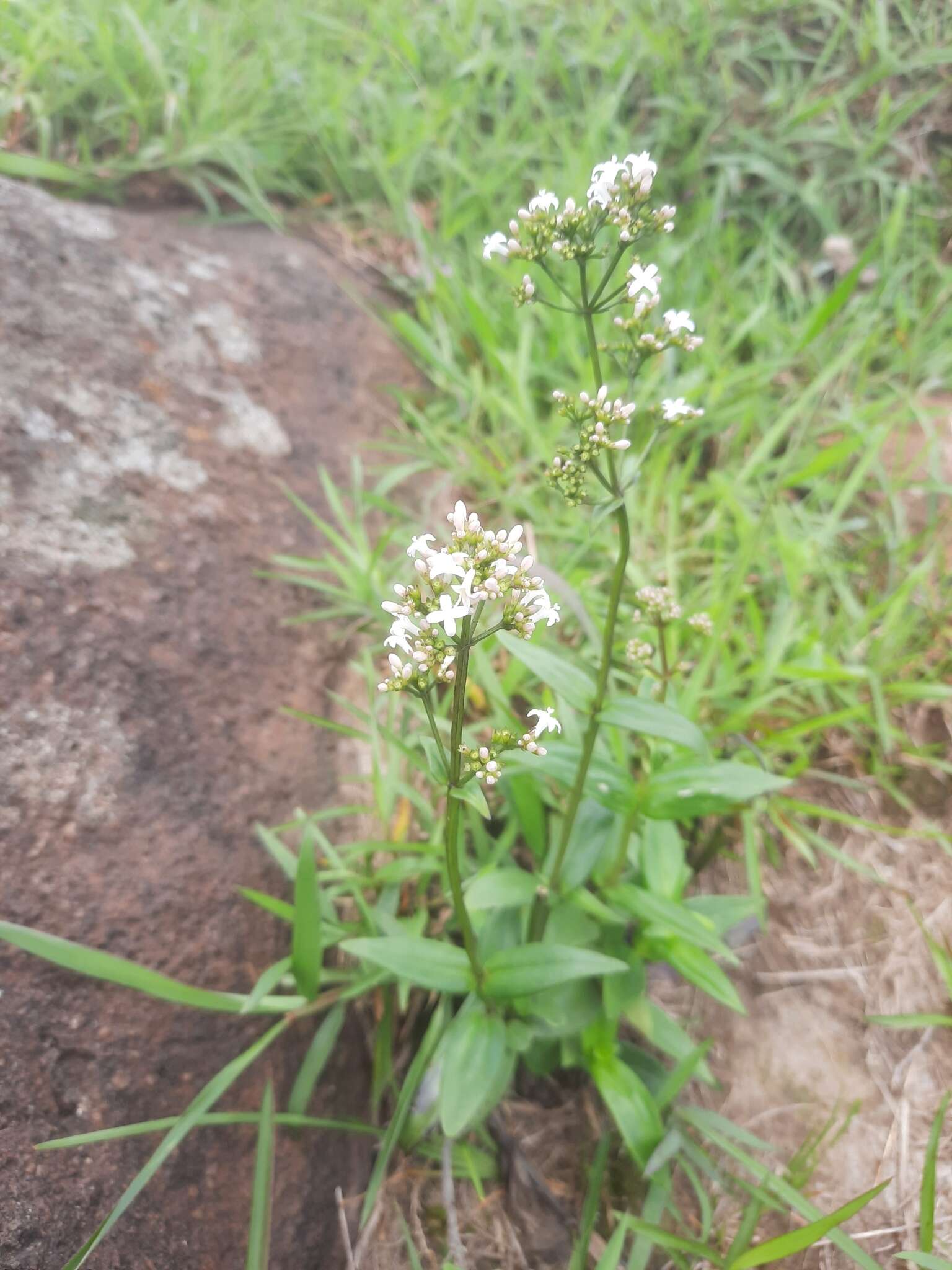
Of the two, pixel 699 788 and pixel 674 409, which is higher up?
pixel 674 409

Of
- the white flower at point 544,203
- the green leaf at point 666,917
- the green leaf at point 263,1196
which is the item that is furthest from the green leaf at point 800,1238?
the white flower at point 544,203

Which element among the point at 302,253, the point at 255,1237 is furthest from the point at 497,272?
the point at 255,1237

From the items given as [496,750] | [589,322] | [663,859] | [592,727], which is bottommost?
[663,859]

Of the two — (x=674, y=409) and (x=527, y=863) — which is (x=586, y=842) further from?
(x=674, y=409)

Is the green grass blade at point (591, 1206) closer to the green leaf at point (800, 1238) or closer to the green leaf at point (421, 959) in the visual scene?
the green leaf at point (800, 1238)

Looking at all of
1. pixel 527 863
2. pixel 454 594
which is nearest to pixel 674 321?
pixel 454 594

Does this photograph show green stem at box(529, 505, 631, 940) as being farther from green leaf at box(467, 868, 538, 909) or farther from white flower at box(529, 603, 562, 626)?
white flower at box(529, 603, 562, 626)
